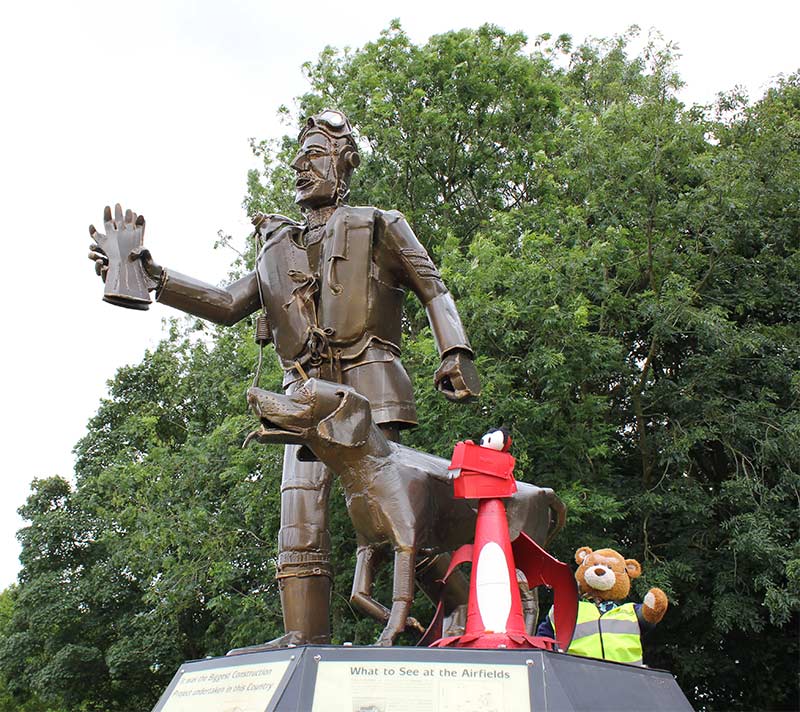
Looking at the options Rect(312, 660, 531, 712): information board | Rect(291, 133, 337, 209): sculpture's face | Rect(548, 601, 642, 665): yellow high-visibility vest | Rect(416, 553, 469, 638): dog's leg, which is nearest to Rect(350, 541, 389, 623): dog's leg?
Rect(416, 553, 469, 638): dog's leg

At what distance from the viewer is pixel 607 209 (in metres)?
13.5

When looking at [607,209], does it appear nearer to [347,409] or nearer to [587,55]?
[587,55]

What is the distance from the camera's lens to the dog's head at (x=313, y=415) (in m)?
3.94

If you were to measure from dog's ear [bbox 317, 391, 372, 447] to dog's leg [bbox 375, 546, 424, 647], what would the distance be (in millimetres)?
490

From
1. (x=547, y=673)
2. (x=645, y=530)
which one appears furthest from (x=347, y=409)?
(x=645, y=530)

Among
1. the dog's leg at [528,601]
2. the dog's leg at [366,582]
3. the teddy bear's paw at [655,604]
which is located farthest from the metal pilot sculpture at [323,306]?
the teddy bear's paw at [655,604]

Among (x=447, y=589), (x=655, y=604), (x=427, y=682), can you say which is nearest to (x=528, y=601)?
(x=447, y=589)

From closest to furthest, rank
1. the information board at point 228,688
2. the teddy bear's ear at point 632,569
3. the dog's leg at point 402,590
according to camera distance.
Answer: the information board at point 228,688 < the dog's leg at point 402,590 < the teddy bear's ear at point 632,569

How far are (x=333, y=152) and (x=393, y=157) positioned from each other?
33.3 feet

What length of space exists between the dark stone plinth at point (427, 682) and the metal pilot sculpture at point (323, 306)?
109 cm

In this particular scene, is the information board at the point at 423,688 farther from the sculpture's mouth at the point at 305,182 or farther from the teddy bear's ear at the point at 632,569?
the teddy bear's ear at the point at 632,569

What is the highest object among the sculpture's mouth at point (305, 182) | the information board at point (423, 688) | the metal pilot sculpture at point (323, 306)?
the sculpture's mouth at point (305, 182)

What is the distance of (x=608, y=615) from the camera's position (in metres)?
5.60

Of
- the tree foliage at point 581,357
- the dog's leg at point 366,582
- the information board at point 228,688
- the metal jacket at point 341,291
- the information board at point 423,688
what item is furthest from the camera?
the tree foliage at point 581,357
